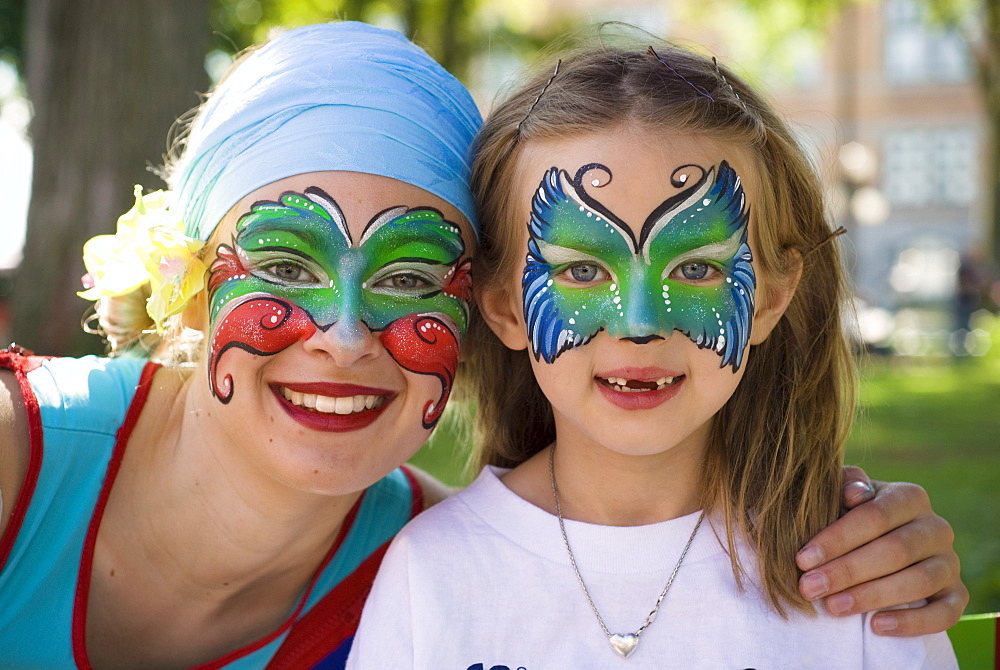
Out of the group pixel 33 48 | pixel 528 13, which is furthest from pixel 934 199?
pixel 33 48

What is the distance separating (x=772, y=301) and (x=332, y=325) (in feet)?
3.34

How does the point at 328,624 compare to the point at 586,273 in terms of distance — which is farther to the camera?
the point at 328,624

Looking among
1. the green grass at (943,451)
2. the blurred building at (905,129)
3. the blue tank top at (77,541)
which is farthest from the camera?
the blurred building at (905,129)

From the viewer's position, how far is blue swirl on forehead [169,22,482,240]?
2168 millimetres

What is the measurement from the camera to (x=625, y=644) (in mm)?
2053

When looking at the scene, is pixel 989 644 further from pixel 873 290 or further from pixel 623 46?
pixel 873 290

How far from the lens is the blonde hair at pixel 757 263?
7.09 feet

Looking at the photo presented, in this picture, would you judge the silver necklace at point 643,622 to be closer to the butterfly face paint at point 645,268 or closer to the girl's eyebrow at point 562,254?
the butterfly face paint at point 645,268

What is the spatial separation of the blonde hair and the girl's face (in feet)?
0.26

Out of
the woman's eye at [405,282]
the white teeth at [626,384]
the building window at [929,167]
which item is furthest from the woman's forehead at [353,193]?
the building window at [929,167]

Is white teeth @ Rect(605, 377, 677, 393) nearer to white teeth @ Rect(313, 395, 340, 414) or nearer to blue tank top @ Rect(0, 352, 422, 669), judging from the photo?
white teeth @ Rect(313, 395, 340, 414)

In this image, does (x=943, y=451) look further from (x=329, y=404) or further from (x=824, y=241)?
(x=329, y=404)

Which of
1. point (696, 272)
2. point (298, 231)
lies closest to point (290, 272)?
point (298, 231)

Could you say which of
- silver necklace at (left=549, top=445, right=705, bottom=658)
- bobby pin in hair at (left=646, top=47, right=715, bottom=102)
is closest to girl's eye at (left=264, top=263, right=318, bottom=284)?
silver necklace at (left=549, top=445, right=705, bottom=658)
